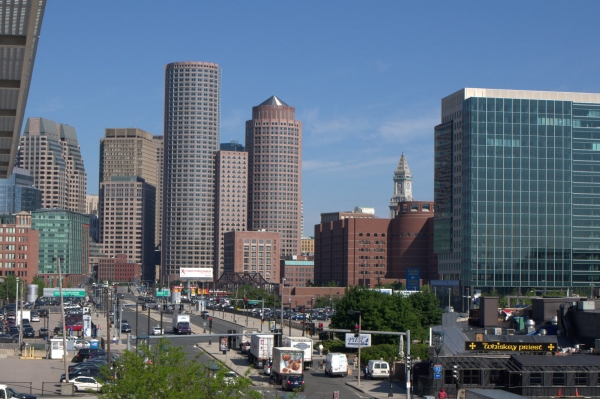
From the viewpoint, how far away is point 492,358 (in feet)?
212

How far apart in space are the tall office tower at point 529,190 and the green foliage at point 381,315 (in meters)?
73.4

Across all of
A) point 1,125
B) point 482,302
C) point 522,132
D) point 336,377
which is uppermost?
point 522,132

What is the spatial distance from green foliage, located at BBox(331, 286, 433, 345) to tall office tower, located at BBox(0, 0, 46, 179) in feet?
224

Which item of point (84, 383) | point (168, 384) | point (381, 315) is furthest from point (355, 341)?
point (168, 384)

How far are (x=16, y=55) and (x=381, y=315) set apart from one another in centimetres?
7911

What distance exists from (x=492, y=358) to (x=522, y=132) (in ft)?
375

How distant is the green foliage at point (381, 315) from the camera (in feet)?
316

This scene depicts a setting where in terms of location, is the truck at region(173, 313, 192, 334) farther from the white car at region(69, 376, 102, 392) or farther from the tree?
the tree

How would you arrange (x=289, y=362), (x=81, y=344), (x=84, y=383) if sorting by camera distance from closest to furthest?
(x=84, y=383) < (x=289, y=362) < (x=81, y=344)

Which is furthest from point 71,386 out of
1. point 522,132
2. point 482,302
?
point 522,132

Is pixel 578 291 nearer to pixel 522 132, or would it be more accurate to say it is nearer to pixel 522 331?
pixel 522 132

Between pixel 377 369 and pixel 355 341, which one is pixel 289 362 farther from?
pixel 355 341

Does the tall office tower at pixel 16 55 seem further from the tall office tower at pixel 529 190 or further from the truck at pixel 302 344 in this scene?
the tall office tower at pixel 529 190

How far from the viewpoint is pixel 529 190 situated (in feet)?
570
